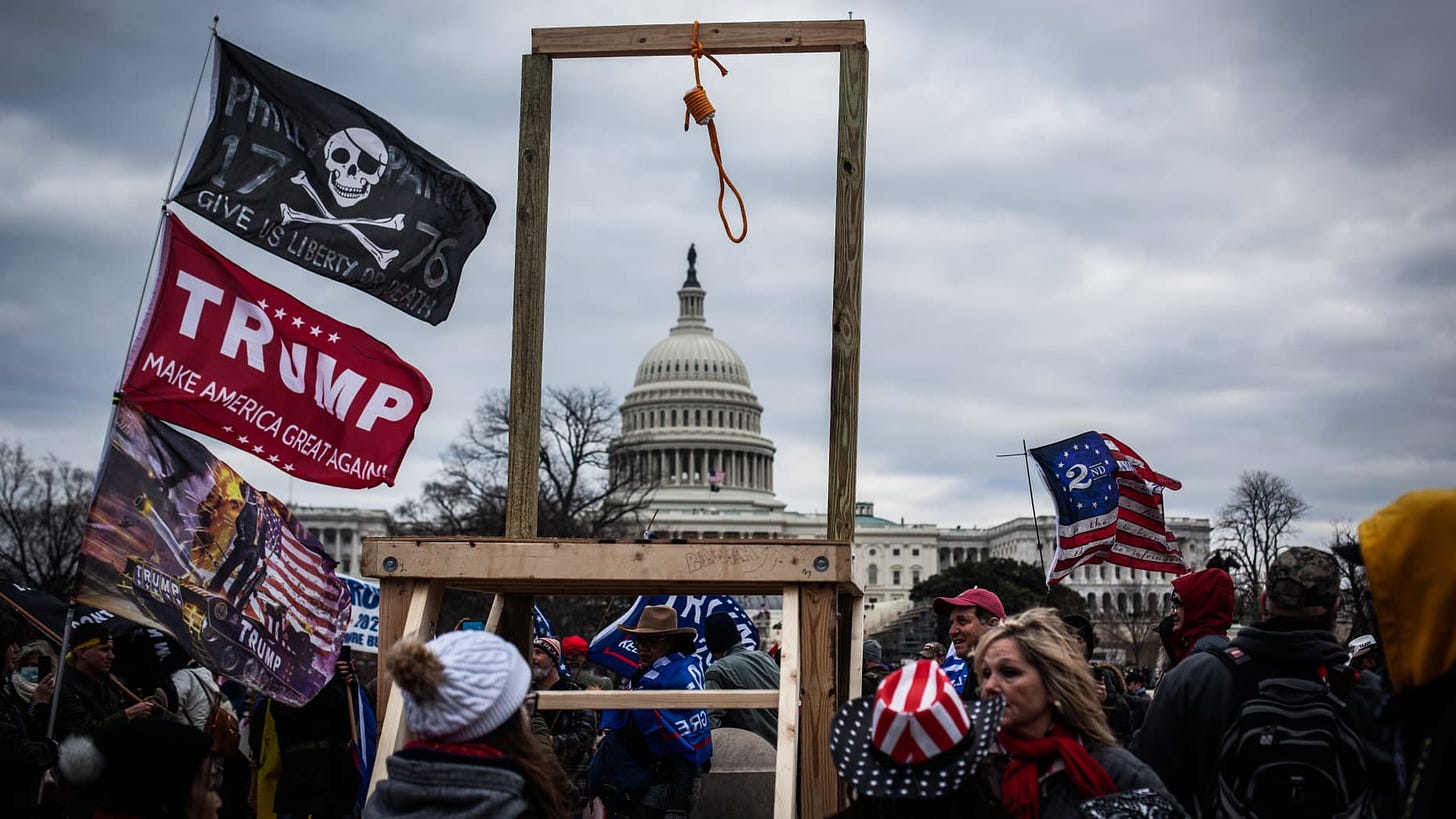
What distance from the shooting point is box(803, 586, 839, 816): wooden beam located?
480 centimetres

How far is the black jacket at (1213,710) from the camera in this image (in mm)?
4035

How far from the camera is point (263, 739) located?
869 cm

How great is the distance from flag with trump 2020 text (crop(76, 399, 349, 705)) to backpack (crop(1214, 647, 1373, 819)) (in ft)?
11.1

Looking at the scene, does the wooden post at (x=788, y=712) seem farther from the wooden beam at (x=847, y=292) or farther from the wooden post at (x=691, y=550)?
the wooden beam at (x=847, y=292)

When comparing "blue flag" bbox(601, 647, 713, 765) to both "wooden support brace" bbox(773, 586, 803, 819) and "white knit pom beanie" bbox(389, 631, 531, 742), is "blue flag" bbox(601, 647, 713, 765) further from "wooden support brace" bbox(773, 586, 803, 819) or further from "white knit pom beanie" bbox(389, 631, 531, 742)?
"white knit pom beanie" bbox(389, 631, 531, 742)

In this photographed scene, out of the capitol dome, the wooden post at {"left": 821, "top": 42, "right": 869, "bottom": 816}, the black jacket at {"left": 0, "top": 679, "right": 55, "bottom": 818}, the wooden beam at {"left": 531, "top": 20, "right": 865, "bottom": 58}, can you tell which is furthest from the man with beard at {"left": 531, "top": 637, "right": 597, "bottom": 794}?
the capitol dome

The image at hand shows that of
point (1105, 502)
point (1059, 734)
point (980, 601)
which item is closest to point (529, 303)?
point (980, 601)

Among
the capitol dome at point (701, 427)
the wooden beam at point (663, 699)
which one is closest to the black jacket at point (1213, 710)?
the wooden beam at point (663, 699)

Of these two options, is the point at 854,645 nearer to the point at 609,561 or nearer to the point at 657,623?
the point at 609,561

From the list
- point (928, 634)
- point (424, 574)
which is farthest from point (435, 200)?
point (928, 634)

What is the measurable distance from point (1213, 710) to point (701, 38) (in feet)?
9.92

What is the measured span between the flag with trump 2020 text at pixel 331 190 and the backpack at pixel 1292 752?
3839 mm

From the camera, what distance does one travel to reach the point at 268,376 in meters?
5.89

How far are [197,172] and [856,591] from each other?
2995 mm
